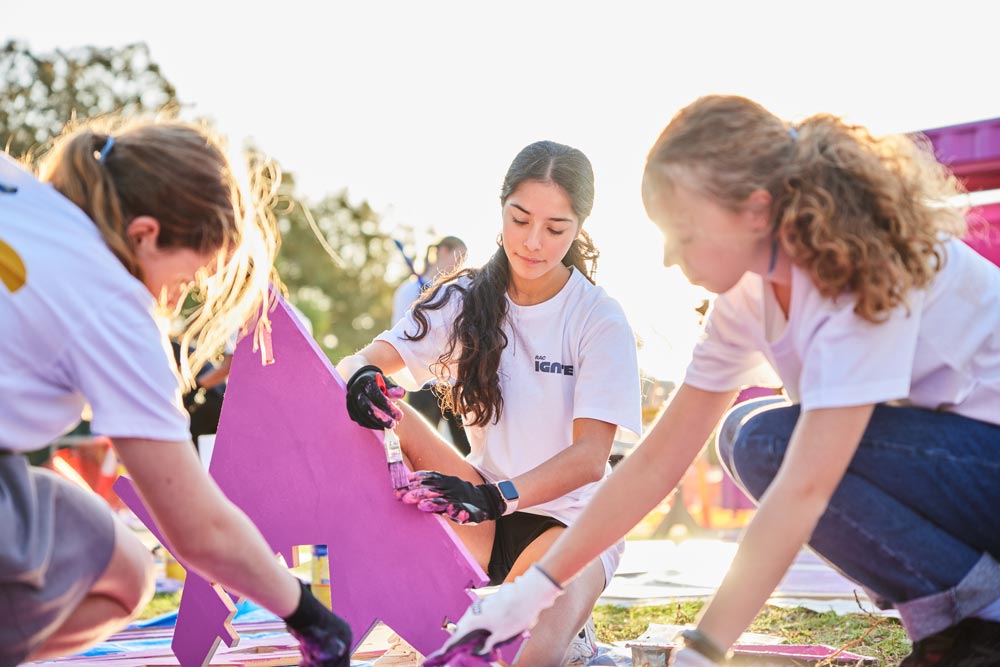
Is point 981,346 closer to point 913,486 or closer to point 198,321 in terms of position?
point 913,486

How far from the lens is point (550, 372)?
9.75 feet

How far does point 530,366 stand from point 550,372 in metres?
0.07

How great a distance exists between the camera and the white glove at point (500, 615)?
6.36ft

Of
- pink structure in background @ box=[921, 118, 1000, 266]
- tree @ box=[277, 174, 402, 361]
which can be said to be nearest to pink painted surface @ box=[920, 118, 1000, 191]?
pink structure in background @ box=[921, 118, 1000, 266]

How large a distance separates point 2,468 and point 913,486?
158 cm

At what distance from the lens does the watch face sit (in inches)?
102

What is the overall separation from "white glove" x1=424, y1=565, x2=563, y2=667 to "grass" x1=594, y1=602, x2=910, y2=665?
1.38 meters

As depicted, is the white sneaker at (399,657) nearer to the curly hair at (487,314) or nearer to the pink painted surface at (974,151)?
the curly hair at (487,314)

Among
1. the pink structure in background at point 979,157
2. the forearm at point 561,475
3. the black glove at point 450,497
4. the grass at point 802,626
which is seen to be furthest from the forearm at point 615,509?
the pink structure in background at point 979,157

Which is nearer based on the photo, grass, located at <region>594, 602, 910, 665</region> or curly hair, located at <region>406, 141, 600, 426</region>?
curly hair, located at <region>406, 141, 600, 426</region>

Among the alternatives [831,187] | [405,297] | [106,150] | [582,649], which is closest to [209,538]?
[106,150]

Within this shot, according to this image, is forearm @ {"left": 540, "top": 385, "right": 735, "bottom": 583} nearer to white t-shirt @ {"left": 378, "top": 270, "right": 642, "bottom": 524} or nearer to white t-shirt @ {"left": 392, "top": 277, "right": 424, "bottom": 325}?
white t-shirt @ {"left": 378, "top": 270, "right": 642, "bottom": 524}

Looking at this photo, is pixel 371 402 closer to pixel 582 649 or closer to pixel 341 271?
pixel 582 649

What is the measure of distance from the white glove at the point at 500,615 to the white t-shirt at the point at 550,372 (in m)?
0.91
